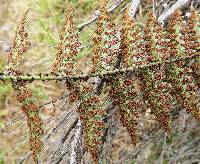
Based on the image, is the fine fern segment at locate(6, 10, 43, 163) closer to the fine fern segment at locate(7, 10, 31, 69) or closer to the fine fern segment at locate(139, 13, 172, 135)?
the fine fern segment at locate(7, 10, 31, 69)

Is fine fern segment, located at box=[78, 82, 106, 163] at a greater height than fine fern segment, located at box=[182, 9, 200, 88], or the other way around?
fine fern segment, located at box=[182, 9, 200, 88]

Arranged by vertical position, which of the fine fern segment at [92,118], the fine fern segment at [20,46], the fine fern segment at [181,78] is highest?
the fine fern segment at [20,46]

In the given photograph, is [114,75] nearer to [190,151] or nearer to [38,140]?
[38,140]

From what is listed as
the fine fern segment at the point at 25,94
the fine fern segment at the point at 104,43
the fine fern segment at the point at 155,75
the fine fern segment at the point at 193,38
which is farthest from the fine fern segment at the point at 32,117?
the fine fern segment at the point at 193,38

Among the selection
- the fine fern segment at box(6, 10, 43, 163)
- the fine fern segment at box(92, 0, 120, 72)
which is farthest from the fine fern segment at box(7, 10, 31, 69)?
the fine fern segment at box(92, 0, 120, 72)

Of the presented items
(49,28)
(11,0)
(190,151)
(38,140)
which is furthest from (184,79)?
(11,0)

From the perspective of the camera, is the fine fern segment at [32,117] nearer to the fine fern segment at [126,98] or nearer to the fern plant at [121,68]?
the fern plant at [121,68]

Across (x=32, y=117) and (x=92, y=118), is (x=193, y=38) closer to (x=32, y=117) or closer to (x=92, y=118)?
(x=92, y=118)
